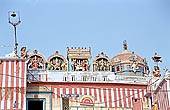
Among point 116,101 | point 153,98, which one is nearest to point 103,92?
point 116,101

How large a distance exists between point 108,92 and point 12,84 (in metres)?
8.01

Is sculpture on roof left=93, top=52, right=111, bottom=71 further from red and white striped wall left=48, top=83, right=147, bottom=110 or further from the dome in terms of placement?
red and white striped wall left=48, top=83, right=147, bottom=110

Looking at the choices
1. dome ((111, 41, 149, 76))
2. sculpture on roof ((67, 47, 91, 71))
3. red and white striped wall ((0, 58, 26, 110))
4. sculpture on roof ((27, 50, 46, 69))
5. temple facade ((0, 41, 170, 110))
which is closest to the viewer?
red and white striped wall ((0, 58, 26, 110))

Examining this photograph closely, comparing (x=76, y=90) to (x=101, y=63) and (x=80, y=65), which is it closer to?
(x=80, y=65)

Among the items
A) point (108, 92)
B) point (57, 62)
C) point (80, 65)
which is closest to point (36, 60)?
point (57, 62)

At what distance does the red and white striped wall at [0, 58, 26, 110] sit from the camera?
2914 cm

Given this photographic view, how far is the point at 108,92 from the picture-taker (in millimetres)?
32906

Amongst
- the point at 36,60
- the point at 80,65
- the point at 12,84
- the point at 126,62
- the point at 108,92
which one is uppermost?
the point at 126,62

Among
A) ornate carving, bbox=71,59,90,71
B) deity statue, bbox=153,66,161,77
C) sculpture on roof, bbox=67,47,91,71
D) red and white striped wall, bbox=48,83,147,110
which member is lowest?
red and white striped wall, bbox=48,83,147,110

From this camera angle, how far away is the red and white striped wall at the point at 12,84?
2914cm

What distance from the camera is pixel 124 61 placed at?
50.2 metres

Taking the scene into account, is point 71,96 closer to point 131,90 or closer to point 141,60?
point 131,90

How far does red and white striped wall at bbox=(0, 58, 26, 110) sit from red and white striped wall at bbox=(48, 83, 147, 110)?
3.11 m

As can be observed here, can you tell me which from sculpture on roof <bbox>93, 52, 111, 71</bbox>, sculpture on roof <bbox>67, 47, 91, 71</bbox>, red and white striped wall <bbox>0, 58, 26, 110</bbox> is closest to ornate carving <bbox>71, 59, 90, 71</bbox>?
sculpture on roof <bbox>67, 47, 91, 71</bbox>
